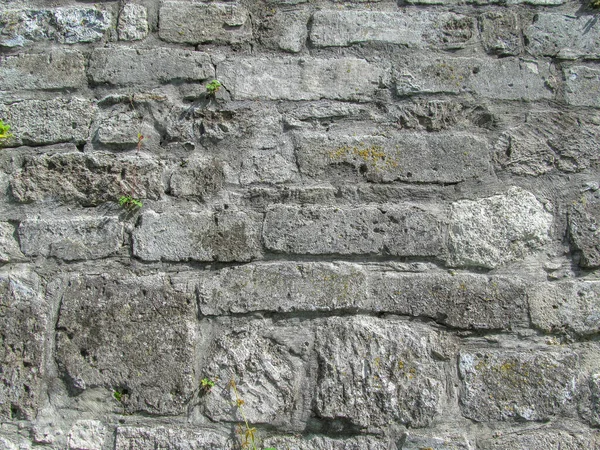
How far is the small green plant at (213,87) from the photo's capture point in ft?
6.32

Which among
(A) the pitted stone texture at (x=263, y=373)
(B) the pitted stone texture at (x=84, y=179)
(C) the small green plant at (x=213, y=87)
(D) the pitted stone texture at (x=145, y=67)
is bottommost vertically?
(A) the pitted stone texture at (x=263, y=373)

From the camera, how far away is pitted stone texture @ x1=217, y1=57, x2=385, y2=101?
195cm

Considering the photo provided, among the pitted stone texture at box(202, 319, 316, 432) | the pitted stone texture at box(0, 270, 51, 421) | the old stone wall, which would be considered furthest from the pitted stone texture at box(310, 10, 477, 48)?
the pitted stone texture at box(0, 270, 51, 421)

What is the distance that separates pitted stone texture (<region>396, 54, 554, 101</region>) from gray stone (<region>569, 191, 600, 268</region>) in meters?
0.44

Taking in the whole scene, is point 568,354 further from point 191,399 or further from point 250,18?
point 250,18

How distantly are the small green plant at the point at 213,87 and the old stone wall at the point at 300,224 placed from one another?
0.01 meters

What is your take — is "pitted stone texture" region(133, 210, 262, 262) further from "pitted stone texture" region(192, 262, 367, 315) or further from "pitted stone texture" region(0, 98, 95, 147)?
"pitted stone texture" region(0, 98, 95, 147)

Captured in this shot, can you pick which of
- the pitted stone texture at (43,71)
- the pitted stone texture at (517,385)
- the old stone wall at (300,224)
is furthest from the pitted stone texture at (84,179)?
the pitted stone texture at (517,385)

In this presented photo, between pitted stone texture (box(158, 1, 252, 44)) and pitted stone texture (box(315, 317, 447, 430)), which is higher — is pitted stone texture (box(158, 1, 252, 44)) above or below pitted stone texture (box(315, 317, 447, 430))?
above

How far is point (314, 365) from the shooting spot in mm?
1758

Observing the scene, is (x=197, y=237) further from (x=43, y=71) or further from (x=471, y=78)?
(x=471, y=78)

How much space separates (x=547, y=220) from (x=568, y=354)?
19.4 inches

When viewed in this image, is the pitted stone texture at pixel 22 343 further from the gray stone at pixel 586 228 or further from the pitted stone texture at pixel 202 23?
the gray stone at pixel 586 228

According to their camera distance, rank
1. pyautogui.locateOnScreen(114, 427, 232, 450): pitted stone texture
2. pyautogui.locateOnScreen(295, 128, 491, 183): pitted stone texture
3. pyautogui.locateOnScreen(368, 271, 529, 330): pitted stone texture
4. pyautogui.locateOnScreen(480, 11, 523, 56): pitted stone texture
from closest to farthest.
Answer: pyautogui.locateOnScreen(114, 427, 232, 450): pitted stone texture, pyautogui.locateOnScreen(368, 271, 529, 330): pitted stone texture, pyautogui.locateOnScreen(295, 128, 491, 183): pitted stone texture, pyautogui.locateOnScreen(480, 11, 523, 56): pitted stone texture
